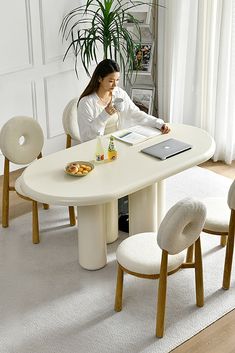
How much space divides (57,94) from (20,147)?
1215 mm

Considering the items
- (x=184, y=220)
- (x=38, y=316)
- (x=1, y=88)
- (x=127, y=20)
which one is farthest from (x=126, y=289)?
(x=127, y=20)

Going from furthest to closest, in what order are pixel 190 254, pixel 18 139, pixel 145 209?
pixel 18 139 → pixel 145 209 → pixel 190 254

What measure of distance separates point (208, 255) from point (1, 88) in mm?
2132

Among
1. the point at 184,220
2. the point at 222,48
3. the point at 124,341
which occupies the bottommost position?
the point at 124,341

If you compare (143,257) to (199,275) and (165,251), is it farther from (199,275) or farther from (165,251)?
(199,275)

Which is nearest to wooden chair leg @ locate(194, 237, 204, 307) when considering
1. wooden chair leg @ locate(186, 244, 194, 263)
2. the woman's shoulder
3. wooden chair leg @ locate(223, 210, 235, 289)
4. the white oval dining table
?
A: wooden chair leg @ locate(223, 210, 235, 289)

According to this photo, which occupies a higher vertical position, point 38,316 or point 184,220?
point 184,220

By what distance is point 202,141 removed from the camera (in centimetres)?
466

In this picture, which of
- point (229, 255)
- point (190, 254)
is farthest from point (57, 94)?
point (229, 255)

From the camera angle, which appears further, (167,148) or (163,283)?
(167,148)

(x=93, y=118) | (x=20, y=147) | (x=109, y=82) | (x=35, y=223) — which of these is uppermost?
(x=109, y=82)

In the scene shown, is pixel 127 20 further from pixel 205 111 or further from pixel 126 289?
pixel 126 289

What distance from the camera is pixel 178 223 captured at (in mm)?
3545

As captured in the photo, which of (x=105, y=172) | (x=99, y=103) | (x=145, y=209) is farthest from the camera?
(x=99, y=103)
